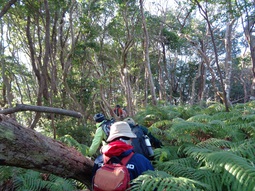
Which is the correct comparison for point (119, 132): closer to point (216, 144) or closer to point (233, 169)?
point (233, 169)

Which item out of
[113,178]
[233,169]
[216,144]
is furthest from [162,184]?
[216,144]

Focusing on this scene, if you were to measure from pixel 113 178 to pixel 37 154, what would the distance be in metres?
0.77

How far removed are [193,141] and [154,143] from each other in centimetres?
81

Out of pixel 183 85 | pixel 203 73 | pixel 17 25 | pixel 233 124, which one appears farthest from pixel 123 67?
pixel 183 85

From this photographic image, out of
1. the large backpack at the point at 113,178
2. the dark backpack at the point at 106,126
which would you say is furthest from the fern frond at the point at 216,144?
the large backpack at the point at 113,178

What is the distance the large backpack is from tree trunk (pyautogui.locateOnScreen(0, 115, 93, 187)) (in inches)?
18.9

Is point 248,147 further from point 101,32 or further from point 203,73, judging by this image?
point 203,73

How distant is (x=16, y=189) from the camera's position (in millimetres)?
3768

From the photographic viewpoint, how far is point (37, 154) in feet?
7.75

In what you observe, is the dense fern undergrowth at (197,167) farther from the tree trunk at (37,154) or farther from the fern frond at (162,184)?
the tree trunk at (37,154)

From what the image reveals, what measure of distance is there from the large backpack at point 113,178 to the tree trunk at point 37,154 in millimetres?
480

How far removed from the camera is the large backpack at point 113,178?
7.43 ft

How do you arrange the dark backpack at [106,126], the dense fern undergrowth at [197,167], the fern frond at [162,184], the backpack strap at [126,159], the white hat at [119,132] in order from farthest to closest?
the dark backpack at [106,126], the white hat at [119,132], the backpack strap at [126,159], the dense fern undergrowth at [197,167], the fern frond at [162,184]

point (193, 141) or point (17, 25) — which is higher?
point (17, 25)
